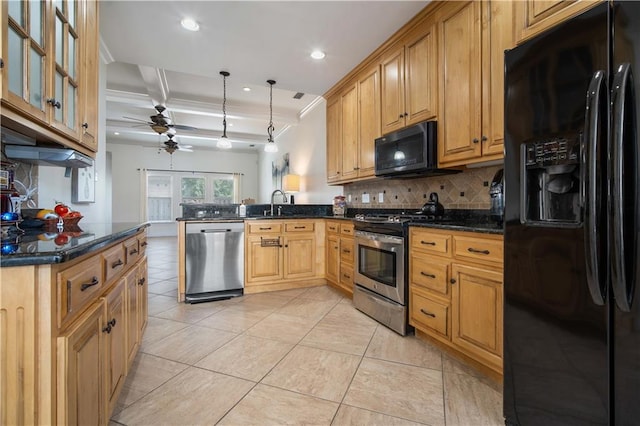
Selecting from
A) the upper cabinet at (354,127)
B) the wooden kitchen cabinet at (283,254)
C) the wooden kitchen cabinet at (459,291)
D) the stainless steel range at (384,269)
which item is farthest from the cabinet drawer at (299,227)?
the wooden kitchen cabinet at (459,291)

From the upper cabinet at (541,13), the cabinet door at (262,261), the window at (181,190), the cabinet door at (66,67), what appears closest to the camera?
the cabinet door at (66,67)

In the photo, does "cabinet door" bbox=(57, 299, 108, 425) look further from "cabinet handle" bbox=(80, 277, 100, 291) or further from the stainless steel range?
the stainless steel range

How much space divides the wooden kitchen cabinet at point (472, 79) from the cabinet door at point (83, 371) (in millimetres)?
2302

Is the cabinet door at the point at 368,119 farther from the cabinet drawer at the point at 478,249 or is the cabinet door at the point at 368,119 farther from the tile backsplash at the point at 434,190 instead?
the cabinet drawer at the point at 478,249

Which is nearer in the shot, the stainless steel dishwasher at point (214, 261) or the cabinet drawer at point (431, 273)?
the cabinet drawer at point (431, 273)

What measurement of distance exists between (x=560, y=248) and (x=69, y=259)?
1707mm

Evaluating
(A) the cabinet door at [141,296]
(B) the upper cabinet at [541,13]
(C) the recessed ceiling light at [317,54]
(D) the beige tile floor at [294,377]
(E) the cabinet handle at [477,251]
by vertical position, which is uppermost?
(C) the recessed ceiling light at [317,54]

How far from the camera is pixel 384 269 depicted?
2.53 metres

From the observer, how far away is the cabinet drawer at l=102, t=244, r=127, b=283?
121 cm

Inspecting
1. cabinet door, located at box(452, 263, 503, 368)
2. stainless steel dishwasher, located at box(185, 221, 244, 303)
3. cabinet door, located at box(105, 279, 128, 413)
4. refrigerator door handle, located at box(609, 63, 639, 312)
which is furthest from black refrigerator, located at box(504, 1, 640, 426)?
stainless steel dishwasher, located at box(185, 221, 244, 303)

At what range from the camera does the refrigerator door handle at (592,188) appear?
3.14 ft

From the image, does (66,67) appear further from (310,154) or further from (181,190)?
(181,190)

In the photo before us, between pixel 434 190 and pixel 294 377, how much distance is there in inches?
81.1

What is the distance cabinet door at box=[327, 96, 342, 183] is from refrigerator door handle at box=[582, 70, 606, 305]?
9.44ft
